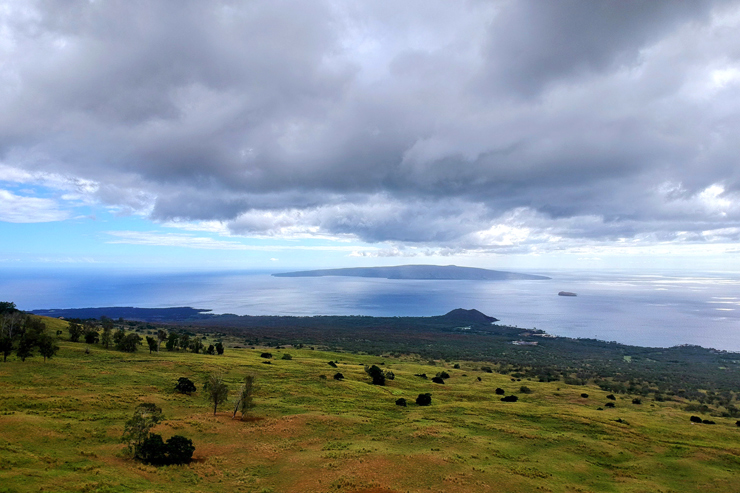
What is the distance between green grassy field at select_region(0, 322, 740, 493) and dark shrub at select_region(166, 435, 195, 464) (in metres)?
0.73

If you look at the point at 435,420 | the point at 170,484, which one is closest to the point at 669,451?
the point at 435,420

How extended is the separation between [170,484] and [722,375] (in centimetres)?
12362

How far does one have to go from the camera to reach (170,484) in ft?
69.8

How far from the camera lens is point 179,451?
81.3ft

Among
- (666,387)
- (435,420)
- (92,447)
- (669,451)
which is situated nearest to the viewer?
(92,447)

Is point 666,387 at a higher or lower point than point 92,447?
lower

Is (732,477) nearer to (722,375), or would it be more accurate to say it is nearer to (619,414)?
(619,414)

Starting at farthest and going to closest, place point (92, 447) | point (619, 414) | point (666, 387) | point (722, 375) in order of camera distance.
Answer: point (722, 375) < point (666, 387) < point (619, 414) < point (92, 447)

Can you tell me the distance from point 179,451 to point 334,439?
1223 centimetres

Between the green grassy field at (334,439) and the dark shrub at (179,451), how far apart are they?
0.73 meters

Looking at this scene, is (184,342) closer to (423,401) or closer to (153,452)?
(423,401)

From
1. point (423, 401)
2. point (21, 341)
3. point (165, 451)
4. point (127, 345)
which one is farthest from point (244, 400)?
point (127, 345)

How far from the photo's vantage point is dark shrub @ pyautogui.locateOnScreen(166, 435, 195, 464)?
24.4 meters

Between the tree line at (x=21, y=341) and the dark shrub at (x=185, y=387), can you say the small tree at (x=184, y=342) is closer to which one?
the tree line at (x=21, y=341)
